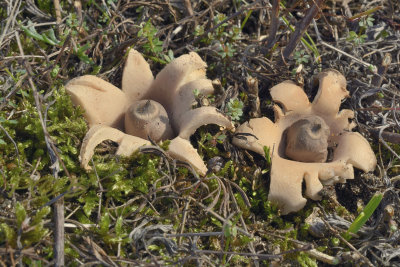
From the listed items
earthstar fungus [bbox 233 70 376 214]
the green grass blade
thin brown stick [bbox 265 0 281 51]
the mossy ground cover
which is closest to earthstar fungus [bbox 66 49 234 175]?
the mossy ground cover

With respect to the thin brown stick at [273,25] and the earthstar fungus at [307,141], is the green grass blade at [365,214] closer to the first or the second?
the earthstar fungus at [307,141]

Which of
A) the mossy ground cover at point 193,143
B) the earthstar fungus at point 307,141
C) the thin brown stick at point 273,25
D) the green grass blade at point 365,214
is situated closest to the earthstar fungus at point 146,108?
the mossy ground cover at point 193,143

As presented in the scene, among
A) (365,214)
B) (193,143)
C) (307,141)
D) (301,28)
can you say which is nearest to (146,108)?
(193,143)

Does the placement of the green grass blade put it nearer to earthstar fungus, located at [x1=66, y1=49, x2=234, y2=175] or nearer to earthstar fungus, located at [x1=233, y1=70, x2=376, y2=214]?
earthstar fungus, located at [x1=233, y1=70, x2=376, y2=214]

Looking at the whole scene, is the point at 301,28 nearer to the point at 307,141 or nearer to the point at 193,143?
the point at 307,141

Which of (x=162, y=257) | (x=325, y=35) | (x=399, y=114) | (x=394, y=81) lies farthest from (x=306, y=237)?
(x=325, y=35)

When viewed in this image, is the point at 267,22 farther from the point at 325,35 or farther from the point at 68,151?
the point at 68,151
